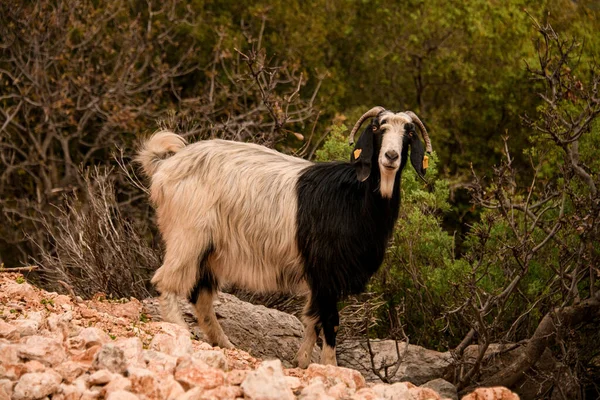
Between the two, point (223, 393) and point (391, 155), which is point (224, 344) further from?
point (223, 393)

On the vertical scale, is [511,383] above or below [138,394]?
below

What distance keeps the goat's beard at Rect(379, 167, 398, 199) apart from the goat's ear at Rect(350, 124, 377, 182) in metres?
0.11

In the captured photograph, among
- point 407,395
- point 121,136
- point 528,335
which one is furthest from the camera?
point 121,136

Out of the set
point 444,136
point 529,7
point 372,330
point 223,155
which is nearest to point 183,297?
point 223,155

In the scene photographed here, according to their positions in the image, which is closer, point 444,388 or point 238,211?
point 238,211

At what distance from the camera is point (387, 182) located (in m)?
6.99

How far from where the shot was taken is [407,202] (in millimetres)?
9695

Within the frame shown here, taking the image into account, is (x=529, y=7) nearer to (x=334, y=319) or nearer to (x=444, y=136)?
(x=444, y=136)

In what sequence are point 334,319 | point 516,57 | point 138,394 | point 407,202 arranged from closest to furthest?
1. point 138,394
2. point 334,319
3. point 407,202
4. point 516,57

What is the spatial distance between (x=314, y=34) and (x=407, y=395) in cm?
1246

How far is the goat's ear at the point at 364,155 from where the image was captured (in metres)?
7.00

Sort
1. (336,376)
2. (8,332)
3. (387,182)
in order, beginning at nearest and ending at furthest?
1. (8,332)
2. (336,376)
3. (387,182)

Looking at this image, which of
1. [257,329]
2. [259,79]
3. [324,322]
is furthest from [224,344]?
[259,79]

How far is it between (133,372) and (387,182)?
287 cm
